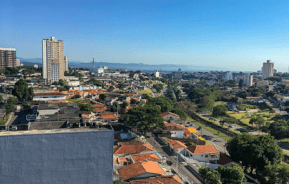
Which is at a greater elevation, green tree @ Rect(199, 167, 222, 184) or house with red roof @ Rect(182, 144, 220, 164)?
green tree @ Rect(199, 167, 222, 184)

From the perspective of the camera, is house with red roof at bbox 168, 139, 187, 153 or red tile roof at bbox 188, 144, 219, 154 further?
house with red roof at bbox 168, 139, 187, 153

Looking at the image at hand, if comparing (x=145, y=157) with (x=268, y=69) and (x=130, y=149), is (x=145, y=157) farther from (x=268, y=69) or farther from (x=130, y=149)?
(x=268, y=69)

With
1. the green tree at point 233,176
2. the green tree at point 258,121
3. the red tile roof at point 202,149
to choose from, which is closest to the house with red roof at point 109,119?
the red tile roof at point 202,149

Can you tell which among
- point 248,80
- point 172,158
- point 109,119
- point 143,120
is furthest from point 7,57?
point 248,80

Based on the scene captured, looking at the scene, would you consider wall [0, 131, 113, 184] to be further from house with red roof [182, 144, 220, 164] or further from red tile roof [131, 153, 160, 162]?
house with red roof [182, 144, 220, 164]

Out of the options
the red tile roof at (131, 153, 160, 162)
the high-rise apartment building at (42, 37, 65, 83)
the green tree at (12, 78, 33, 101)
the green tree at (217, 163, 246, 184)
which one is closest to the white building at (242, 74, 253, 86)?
the high-rise apartment building at (42, 37, 65, 83)

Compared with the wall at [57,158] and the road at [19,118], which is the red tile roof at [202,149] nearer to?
the wall at [57,158]
